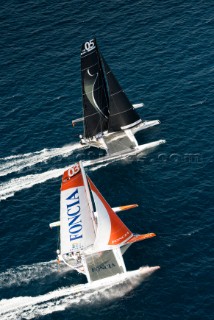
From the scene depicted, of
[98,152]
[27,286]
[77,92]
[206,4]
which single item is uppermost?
[206,4]

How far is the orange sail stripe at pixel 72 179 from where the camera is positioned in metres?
87.4

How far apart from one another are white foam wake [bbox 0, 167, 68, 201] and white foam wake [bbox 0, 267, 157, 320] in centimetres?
2400

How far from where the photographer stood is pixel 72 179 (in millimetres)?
87750

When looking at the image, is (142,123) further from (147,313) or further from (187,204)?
(147,313)

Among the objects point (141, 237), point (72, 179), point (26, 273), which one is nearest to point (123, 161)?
point (72, 179)

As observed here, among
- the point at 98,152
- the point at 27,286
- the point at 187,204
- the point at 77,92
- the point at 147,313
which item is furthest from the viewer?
the point at 77,92

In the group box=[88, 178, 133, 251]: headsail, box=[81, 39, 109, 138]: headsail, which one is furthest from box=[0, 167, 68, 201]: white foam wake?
box=[88, 178, 133, 251]: headsail

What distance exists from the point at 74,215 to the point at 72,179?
5130mm

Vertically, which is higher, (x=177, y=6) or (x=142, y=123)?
(x=177, y=6)

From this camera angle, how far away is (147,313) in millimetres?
79500

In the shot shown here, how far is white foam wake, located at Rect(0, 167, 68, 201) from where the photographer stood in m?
104

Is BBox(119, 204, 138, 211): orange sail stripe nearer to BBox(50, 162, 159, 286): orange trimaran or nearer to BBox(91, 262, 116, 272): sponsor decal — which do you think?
BBox(50, 162, 159, 286): orange trimaran

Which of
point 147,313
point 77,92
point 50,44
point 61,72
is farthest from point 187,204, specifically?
point 50,44

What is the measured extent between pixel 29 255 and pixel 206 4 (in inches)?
3189
